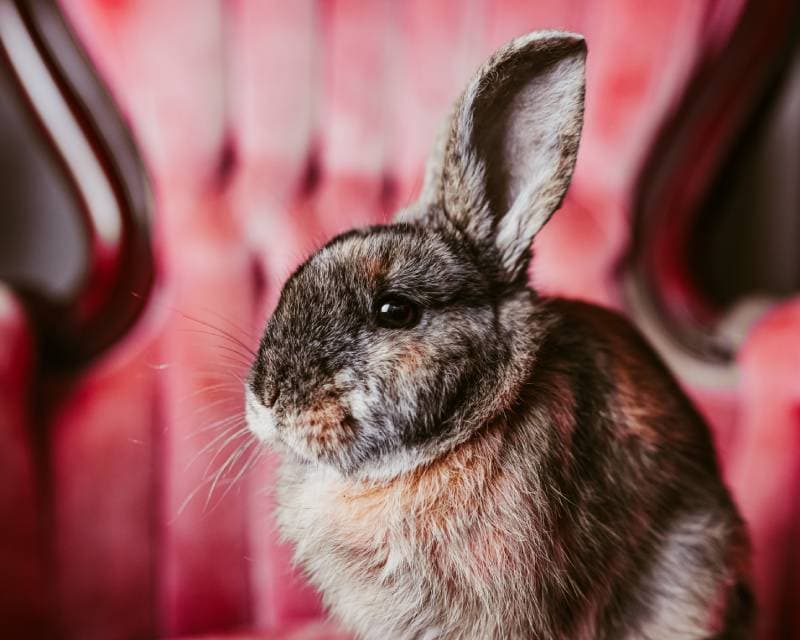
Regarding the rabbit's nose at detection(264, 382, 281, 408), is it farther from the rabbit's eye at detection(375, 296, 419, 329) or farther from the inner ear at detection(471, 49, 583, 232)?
the inner ear at detection(471, 49, 583, 232)

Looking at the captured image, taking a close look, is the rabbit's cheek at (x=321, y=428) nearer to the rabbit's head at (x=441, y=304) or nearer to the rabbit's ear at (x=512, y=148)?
the rabbit's head at (x=441, y=304)

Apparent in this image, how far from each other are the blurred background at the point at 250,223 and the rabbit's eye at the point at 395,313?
0.40 meters

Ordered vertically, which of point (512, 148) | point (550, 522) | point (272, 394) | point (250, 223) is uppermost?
point (250, 223)

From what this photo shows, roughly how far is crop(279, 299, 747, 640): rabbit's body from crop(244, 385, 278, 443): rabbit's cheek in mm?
49

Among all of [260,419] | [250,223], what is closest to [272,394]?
[260,419]

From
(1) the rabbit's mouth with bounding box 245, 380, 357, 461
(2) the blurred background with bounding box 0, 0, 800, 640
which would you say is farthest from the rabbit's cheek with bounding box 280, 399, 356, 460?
(2) the blurred background with bounding box 0, 0, 800, 640

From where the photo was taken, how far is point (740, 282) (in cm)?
124

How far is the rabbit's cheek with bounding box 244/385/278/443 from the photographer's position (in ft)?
1.52

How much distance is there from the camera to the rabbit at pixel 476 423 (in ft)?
1.50

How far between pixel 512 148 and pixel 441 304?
0.11m

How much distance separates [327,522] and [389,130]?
1.91 ft

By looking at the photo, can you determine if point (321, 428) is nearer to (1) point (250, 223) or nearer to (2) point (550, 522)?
(2) point (550, 522)

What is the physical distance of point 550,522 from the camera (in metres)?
0.48

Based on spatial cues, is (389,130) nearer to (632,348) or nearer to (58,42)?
(58,42)
